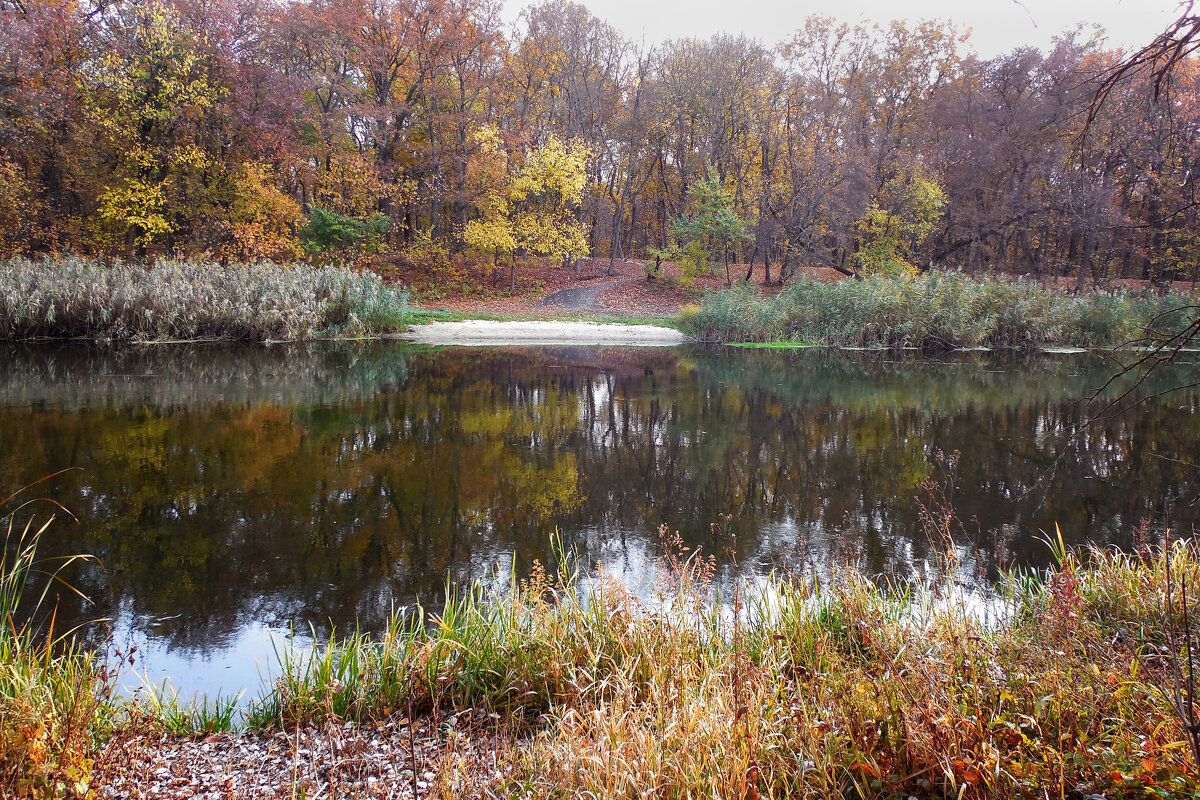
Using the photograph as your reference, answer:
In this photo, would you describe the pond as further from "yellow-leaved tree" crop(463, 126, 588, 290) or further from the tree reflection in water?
"yellow-leaved tree" crop(463, 126, 588, 290)

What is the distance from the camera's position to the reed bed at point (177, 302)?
17.3 m

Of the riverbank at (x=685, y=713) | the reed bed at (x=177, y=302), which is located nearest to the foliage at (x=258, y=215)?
the reed bed at (x=177, y=302)

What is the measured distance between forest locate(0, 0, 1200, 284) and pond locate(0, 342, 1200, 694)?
16.0 metres

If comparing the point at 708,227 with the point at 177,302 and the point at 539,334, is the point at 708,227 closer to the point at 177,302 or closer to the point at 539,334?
the point at 539,334

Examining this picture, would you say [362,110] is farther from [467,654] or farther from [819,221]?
[467,654]

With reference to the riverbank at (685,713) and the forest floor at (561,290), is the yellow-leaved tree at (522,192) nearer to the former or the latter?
the forest floor at (561,290)

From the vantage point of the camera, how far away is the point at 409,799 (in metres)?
2.26

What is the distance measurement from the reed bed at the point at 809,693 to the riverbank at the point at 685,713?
12mm

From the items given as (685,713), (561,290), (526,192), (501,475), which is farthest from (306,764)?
(526,192)

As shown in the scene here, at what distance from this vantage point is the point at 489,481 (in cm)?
705

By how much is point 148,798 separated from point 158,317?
18737mm

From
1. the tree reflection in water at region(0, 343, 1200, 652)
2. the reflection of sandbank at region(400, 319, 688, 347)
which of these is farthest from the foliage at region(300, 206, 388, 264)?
the tree reflection in water at region(0, 343, 1200, 652)

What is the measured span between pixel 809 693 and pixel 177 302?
19331mm

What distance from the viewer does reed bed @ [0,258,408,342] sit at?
682 inches
